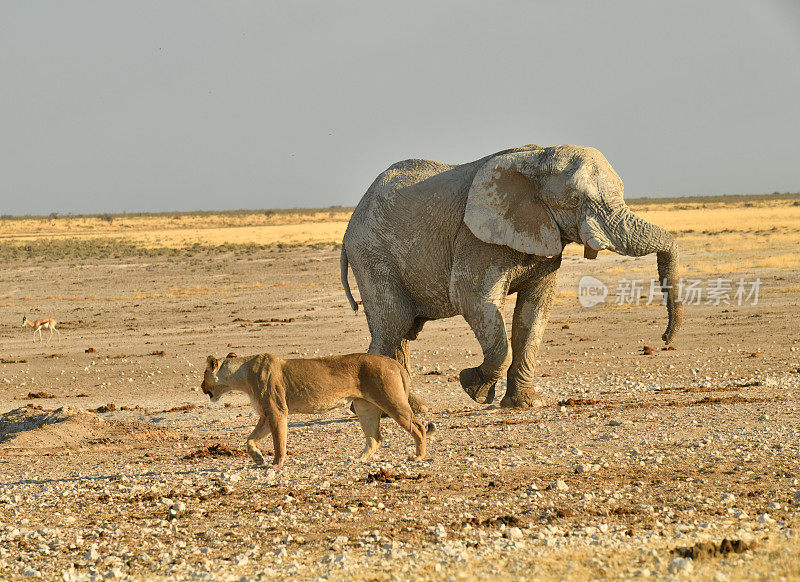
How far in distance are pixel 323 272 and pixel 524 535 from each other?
36047mm

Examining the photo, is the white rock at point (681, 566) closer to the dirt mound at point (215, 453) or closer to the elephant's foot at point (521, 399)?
the dirt mound at point (215, 453)

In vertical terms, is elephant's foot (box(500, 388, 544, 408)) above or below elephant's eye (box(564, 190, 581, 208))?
below

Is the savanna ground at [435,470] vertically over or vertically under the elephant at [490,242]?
under

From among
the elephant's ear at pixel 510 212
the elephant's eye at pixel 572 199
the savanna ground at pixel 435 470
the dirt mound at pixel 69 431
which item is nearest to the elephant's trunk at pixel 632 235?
the elephant's eye at pixel 572 199

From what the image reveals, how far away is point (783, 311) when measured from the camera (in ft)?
83.3

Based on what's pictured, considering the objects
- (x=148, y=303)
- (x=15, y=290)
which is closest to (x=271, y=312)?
(x=148, y=303)

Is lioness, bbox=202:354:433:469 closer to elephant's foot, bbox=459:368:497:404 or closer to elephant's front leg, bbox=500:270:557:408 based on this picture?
elephant's foot, bbox=459:368:497:404

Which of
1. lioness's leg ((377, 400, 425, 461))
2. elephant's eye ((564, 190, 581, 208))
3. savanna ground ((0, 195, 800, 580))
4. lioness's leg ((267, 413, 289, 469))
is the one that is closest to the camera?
savanna ground ((0, 195, 800, 580))

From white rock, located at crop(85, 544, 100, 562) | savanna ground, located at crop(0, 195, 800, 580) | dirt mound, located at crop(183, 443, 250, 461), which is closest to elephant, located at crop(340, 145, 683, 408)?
savanna ground, located at crop(0, 195, 800, 580)

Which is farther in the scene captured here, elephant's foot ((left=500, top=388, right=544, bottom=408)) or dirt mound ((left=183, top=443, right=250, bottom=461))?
elephant's foot ((left=500, top=388, right=544, bottom=408))

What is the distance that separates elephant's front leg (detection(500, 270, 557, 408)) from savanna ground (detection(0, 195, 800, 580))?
472 millimetres

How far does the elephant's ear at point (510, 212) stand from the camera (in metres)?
12.6

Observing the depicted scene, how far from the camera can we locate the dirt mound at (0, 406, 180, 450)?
12.6 m

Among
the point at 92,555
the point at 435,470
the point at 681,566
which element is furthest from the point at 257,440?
the point at 681,566
